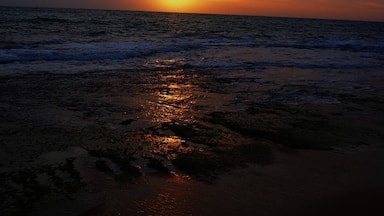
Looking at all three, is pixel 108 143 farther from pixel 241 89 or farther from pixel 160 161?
pixel 241 89

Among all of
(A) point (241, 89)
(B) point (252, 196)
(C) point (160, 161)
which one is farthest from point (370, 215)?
(A) point (241, 89)

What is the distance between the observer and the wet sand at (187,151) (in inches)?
168

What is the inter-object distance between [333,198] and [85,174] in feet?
9.40

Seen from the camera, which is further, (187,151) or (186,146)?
(186,146)

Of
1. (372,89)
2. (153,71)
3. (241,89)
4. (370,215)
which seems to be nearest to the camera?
(370,215)

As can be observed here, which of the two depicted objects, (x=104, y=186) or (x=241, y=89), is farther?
(x=241, y=89)

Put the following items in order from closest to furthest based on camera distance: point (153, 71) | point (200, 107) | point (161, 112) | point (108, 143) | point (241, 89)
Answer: point (108, 143) < point (161, 112) < point (200, 107) < point (241, 89) < point (153, 71)

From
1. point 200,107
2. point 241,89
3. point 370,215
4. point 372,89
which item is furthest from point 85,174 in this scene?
point 372,89

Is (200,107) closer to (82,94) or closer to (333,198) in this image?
(82,94)

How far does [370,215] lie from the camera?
412 cm

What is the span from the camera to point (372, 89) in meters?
11.4

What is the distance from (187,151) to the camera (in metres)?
5.72

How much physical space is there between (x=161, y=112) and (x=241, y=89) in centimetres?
340

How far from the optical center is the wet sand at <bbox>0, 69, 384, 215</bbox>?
428 cm
